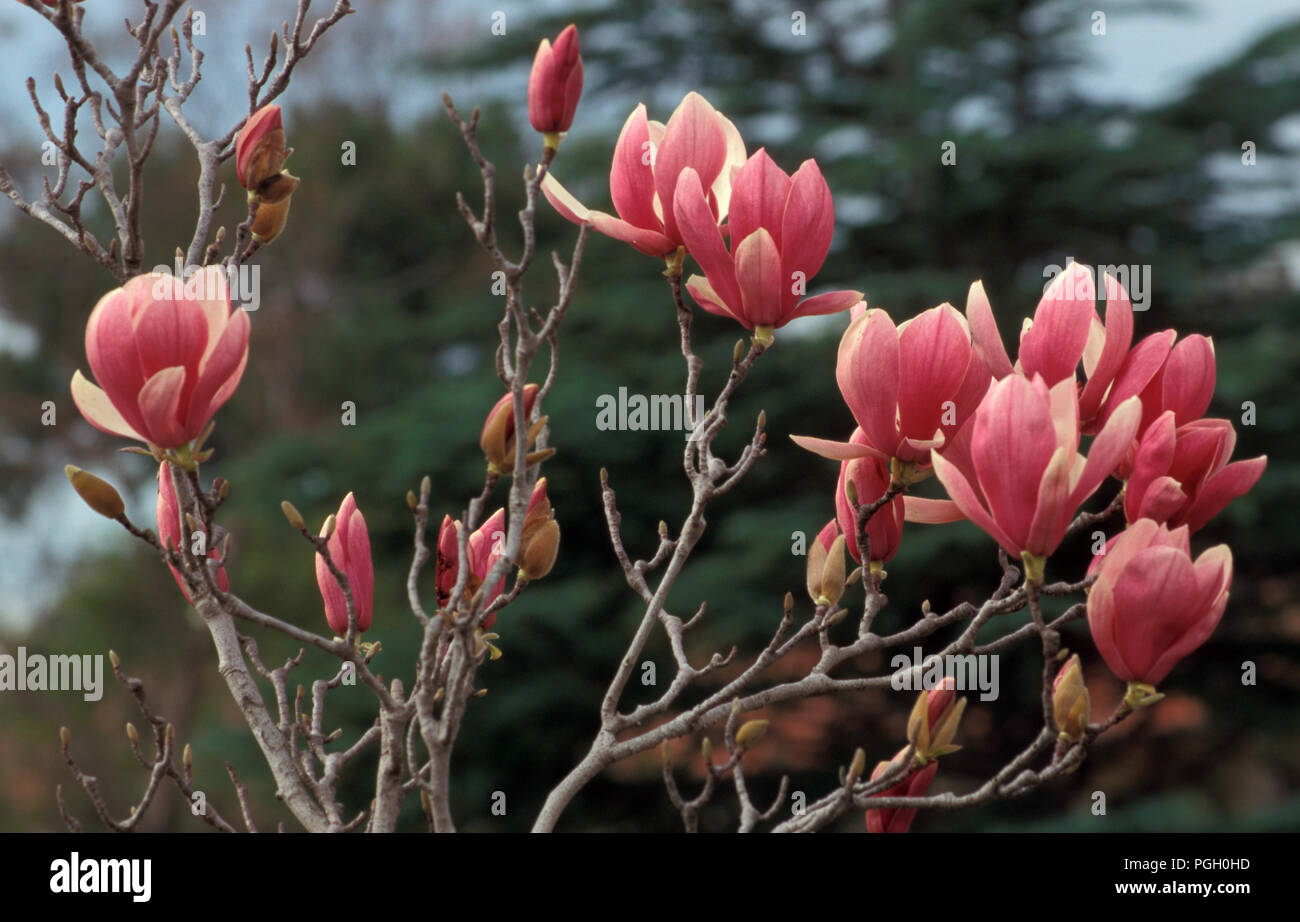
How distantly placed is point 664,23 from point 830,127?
133 cm

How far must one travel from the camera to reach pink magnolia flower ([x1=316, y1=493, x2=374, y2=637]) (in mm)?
842

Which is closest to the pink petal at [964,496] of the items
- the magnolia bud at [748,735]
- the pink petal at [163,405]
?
the magnolia bud at [748,735]

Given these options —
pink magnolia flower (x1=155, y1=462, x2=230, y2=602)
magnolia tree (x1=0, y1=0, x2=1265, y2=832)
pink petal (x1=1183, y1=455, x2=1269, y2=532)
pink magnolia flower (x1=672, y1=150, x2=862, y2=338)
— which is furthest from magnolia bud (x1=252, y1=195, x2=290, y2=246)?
pink petal (x1=1183, y1=455, x2=1269, y2=532)

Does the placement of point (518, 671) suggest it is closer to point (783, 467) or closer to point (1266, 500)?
point (783, 467)

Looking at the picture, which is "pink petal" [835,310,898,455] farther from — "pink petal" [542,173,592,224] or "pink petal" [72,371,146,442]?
"pink petal" [72,371,146,442]

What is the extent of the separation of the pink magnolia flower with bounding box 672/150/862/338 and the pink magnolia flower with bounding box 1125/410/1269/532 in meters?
0.24

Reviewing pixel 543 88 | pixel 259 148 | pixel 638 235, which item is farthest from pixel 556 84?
pixel 259 148

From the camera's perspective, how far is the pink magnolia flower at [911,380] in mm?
735

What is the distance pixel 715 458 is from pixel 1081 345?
24 centimetres

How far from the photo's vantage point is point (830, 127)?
6098mm

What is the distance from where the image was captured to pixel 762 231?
2.49 ft

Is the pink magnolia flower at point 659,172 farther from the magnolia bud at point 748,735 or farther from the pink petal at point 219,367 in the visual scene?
the magnolia bud at point 748,735

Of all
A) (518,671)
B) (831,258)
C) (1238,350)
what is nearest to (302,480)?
(518,671)

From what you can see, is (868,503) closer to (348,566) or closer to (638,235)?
(638,235)
